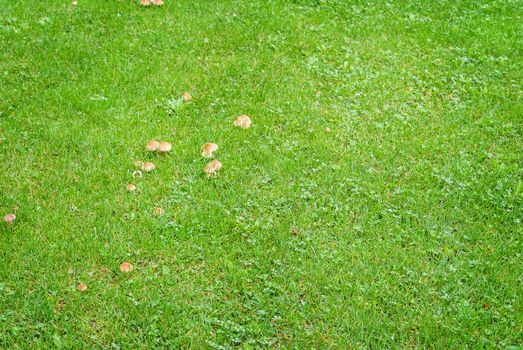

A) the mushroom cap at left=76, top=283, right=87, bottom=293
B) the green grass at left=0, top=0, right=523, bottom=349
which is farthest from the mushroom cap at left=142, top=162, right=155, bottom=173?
the mushroom cap at left=76, top=283, right=87, bottom=293

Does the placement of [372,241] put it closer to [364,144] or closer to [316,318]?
[316,318]

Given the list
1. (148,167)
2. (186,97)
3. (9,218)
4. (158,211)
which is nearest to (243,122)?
(186,97)

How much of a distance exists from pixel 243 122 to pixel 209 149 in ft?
1.92

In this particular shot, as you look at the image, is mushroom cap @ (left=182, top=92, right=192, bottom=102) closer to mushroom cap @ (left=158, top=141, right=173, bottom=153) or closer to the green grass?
the green grass

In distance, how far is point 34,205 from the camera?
4809 mm

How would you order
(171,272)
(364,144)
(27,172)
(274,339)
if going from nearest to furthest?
(274,339), (171,272), (27,172), (364,144)

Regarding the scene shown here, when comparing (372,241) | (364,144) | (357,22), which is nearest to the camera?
(372,241)

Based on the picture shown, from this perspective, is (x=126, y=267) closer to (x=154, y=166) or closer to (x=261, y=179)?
(x=154, y=166)

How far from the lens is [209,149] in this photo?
17.7ft

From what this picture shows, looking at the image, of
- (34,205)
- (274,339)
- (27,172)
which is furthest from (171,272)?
(27,172)

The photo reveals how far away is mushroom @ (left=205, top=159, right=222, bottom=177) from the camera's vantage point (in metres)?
5.18

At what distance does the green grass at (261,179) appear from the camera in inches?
155

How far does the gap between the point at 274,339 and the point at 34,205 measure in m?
2.39

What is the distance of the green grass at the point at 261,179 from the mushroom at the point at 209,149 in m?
0.09
